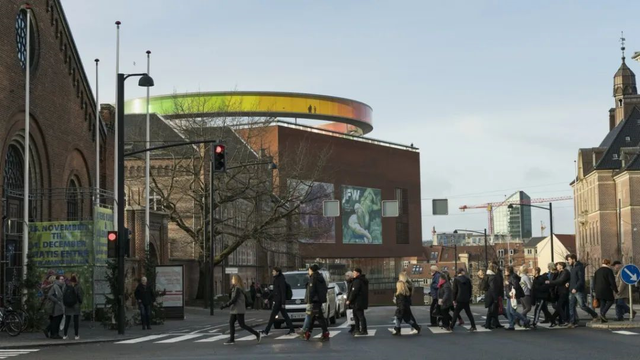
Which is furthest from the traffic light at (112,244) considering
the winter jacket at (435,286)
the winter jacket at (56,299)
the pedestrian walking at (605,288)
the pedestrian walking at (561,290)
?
the pedestrian walking at (605,288)

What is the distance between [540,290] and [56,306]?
12377 millimetres

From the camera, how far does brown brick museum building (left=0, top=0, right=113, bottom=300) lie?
33094 mm

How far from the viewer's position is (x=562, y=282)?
2605cm

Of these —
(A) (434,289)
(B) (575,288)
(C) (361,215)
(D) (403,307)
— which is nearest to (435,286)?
(A) (434,289)

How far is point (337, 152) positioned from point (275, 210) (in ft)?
187

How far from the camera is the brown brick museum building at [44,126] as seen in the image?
3309cm

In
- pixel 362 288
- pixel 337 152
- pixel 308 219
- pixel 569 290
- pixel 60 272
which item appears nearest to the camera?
pixel 362 288

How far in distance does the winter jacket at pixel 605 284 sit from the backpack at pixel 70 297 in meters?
13.2

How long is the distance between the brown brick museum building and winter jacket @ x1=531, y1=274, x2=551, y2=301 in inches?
630

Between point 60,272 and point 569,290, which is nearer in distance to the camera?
point 569,290

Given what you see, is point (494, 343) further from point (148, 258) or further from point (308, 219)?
point (308, 219)

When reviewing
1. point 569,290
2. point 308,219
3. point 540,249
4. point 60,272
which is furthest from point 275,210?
point 540,249

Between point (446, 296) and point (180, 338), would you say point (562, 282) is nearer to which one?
point (446, 296)

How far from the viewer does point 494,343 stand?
65.2ft
